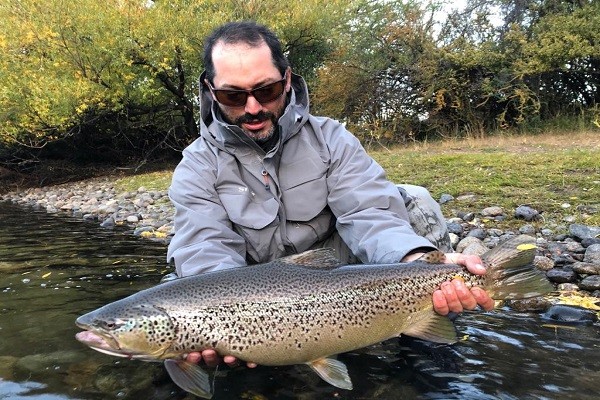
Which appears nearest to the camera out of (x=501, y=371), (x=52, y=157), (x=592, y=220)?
(x=501, y=371)

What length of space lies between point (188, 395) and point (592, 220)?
4.64 m

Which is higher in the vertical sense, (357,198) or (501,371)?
(357,198)

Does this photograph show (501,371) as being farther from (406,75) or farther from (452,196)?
(406,75)

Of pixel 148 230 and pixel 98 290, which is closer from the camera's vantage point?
pixel 98 290

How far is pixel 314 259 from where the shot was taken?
266 centimetres

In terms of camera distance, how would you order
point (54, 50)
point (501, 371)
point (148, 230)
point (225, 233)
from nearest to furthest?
point (501, 371), point (225, 233), point (148, 230), point (54, 50)

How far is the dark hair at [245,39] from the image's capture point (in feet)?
10.5

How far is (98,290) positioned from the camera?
15.6 ft

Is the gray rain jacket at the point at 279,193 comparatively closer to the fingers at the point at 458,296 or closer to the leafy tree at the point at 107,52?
the fingers at the point at 458,296

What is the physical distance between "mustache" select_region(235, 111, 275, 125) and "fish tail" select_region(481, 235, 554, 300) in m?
1.57

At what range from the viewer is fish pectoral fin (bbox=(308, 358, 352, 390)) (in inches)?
93.8

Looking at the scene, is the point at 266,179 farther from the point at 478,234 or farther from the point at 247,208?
the point at 478,234

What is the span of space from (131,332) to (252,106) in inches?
60.5

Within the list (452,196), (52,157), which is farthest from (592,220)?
(52,157)
